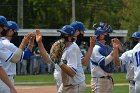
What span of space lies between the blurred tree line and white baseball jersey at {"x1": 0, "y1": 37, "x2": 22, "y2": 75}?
37425 mm

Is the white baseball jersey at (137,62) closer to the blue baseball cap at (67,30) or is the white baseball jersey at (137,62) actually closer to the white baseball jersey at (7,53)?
the blue baseball cap at (67,30)

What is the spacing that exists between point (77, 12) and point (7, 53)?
43.0 m

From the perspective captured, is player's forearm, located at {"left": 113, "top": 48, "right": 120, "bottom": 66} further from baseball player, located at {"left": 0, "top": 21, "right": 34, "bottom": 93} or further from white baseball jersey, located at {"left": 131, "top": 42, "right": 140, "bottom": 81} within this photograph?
baseball player, located at {"left": 0, "top": 21, "right": 34, "bottom": 93}

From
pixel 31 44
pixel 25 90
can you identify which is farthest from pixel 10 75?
pixel 25 90

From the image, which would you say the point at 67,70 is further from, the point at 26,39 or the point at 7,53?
the point at 7,53

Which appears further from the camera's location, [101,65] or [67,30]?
[101,65]

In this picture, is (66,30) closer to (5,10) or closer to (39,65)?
(39,65)

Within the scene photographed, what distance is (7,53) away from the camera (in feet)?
24.4

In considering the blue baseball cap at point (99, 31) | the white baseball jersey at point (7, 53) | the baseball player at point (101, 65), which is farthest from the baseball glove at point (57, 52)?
the blue baseball cap at point (99, 31)

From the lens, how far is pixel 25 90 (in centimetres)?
1938

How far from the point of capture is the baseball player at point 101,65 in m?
9.18

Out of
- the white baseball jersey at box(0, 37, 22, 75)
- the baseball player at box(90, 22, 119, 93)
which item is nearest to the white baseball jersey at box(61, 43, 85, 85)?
the white baseball jersey at box(0, 37, 22, 75)

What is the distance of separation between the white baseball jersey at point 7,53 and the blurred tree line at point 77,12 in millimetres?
37425

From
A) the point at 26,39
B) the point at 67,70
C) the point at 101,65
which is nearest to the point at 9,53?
the point at 26,39
